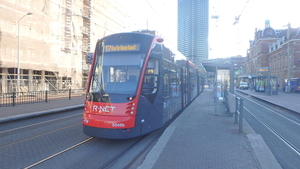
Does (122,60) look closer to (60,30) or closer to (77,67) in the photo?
(60,30)

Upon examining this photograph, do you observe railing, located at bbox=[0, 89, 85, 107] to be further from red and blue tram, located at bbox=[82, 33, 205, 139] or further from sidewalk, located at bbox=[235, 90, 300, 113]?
sidewalk, located at bbox=[235, 90, 300, 113]

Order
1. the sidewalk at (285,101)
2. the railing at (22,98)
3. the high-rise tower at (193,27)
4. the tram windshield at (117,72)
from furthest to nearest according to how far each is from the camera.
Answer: the high-rise tower at (193,27) → the sidewalk at (285,101) → the railing at (22,98) → the tram windshield at (117,72)

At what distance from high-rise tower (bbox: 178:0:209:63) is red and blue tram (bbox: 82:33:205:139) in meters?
47.6

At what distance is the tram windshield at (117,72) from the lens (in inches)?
255

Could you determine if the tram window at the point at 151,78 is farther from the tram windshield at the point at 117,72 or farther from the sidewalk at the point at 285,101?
the sidewalk at the point at 285,101

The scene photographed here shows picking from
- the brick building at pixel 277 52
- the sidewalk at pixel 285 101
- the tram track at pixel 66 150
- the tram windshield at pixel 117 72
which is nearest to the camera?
the tram track at pixel 66 150

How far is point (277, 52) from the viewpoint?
58625 millimetres

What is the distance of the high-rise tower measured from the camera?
5250cm

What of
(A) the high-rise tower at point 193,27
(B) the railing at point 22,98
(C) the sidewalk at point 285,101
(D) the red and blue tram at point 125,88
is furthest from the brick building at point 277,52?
(D) the red and blue tram at point 125,88

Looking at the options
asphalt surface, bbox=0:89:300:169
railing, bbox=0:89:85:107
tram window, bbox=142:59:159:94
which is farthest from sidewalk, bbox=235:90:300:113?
railing, bbox=0:89:85:107

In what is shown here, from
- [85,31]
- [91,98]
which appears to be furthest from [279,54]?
[91,98]

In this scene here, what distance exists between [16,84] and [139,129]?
21.4m

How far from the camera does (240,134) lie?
285 inches

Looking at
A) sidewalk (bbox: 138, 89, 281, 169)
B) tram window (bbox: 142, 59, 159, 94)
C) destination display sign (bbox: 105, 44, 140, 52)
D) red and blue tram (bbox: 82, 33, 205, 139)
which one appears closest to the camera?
sidewalk (bbox: 138, 89, 281, 169)
